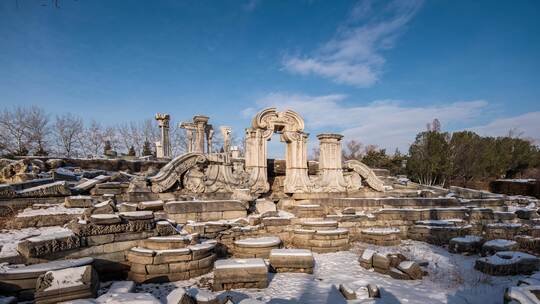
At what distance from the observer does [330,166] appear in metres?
9.53

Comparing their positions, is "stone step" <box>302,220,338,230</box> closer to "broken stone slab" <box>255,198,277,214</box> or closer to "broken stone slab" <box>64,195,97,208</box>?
"broken stone slab" <box>255,198,277,214</box>

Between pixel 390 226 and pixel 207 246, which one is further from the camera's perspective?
pixel 390 226

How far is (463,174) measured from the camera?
26.8m

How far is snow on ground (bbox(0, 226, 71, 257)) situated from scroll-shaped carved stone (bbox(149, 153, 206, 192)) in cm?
228

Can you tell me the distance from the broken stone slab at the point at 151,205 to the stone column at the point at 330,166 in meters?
5.35

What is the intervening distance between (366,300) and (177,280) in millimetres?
3208

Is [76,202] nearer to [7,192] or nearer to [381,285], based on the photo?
[7,192]

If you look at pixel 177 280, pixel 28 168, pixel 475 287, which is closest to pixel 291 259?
pixel 177 280

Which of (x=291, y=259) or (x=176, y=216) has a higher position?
(x=176, y=216)

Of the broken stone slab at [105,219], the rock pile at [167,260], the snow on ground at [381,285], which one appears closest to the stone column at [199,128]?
the broken stone slab at [105,219]

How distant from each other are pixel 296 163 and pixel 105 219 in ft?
19.9

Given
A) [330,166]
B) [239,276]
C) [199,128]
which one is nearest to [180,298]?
[239,276]

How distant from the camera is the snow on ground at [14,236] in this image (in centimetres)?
392

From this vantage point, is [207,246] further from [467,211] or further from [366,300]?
[467,211]
